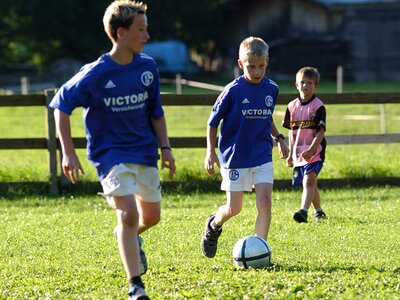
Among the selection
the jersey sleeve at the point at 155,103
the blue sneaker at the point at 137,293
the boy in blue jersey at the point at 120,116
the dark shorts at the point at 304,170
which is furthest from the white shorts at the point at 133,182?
the dark shorts at the point at 304,170

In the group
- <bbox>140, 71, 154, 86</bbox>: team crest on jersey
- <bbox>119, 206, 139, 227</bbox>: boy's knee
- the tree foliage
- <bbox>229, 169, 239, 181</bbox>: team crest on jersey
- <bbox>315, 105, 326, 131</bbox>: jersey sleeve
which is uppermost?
the tree foliage

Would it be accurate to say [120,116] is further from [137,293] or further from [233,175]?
[233,175]

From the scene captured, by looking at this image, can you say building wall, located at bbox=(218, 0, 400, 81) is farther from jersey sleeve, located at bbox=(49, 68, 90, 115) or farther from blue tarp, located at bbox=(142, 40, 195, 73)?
jersey sleeve, located at bbox=(49, 68, 90, 115)

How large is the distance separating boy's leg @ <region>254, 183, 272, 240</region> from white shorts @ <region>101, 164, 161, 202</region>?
128 cm

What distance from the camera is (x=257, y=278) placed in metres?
6.55

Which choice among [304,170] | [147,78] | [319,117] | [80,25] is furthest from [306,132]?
[80,25]

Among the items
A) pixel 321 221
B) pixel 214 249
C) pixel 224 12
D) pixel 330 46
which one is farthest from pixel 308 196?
pixel 224 12

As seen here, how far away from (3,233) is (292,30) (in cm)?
4669

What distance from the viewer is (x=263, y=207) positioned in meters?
7.27

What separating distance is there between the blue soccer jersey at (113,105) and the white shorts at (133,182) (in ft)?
0.18

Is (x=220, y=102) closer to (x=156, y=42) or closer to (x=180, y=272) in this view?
(x=180, y=272)

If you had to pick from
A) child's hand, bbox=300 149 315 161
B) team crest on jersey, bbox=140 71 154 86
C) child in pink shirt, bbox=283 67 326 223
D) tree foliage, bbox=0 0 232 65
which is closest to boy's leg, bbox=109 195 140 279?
team crest on jersey, bbox=140 71 154 86

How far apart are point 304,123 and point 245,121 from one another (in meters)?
2.31

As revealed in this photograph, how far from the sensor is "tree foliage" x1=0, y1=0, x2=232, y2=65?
52.6 metres
